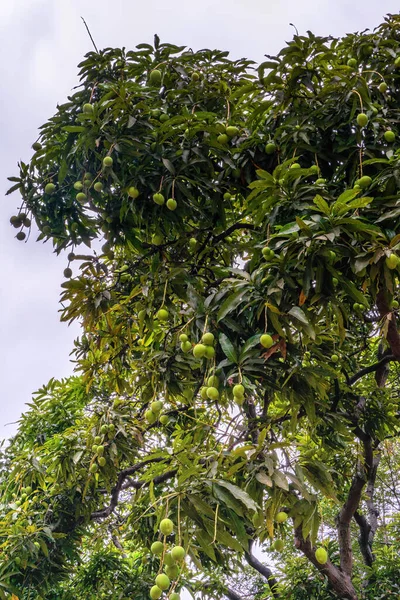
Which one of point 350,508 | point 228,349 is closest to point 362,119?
point 228,349

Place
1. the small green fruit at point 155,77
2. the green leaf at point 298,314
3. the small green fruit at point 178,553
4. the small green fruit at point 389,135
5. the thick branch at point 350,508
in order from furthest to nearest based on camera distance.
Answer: the thick branch at point 350,508 < the small green fruit at point 155,77 < the small green fruit at point 389,135 < the green leaf at point 298,314 < the small green fruit at point 178,553

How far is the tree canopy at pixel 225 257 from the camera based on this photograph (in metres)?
1.28

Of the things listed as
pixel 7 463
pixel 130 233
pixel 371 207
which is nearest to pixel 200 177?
pixel 130 233

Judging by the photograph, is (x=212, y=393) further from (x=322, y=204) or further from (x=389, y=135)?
(x=389, y=135)

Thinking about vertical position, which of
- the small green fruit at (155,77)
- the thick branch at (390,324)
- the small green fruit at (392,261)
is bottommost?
the small green fruit at (392,261)

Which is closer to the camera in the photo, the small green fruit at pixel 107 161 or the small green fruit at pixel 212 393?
the small green fruit at pixel 212 393

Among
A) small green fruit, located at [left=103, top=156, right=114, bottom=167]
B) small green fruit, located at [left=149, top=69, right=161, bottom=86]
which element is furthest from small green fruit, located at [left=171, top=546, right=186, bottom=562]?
small green fruit, located at [left=149, top=69, right=161, bottom=86]

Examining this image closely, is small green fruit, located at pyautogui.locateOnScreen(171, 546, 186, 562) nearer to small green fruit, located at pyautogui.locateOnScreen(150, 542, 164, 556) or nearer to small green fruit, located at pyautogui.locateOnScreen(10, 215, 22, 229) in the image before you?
small green fruit, located at pyautogui.locateOnScreen(150, 542, 164, 556)

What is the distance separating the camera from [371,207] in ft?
4.62

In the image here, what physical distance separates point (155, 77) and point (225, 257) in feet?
2.49

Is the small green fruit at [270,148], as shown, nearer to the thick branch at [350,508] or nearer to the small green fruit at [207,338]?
the small green fruit at [207,338]

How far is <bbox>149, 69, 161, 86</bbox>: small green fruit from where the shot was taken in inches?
71.7

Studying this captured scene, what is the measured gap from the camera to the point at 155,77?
6.00 ft

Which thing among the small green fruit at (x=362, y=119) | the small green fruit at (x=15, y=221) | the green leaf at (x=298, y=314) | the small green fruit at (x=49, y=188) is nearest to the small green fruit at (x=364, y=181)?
the small green fruit at (x=362, y=119)
